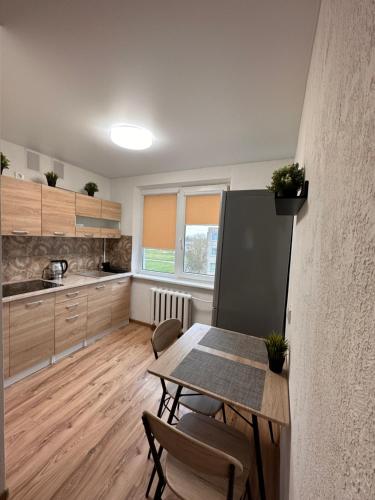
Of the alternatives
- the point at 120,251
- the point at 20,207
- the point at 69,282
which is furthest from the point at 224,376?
the point at 120,251

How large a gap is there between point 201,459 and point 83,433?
1258mm

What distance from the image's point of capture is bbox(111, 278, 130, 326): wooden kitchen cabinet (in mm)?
3051

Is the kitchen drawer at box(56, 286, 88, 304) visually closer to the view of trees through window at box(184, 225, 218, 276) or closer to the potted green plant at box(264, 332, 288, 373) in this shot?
the view of trees through window at box(184, 225, 218, 276)

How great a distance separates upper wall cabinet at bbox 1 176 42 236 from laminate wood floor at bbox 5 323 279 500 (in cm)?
147

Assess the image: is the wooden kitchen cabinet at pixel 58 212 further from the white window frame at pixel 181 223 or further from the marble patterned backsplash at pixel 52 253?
the white window frame at pixel 181 223

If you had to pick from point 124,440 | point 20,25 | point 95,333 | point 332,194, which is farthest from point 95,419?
point 20,25

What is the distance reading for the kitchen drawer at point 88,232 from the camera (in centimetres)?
276

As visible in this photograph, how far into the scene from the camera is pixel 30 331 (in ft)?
6.75

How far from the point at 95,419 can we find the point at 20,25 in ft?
8.09

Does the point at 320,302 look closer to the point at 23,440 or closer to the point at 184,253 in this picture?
the point at 23,440

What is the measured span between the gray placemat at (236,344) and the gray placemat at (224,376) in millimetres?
111

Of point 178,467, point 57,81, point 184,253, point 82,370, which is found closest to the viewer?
point 178,467

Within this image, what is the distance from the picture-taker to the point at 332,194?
0.49m

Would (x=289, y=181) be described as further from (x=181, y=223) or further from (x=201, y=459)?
(x=181, y=223)
